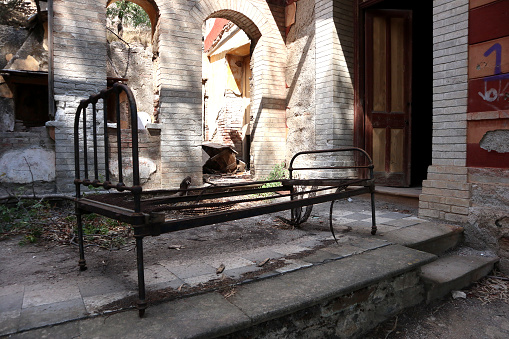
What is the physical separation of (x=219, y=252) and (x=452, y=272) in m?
2.21

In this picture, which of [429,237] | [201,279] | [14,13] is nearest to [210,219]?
[201,279]

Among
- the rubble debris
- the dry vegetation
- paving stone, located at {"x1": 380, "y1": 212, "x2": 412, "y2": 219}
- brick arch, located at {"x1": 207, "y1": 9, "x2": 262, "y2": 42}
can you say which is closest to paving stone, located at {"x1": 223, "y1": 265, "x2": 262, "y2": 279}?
the rubble debris

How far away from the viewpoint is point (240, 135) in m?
13.2

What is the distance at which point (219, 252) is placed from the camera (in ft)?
9.66

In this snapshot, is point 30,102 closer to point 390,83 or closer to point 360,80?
point 360,80

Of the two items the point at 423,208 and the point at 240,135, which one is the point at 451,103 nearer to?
the point at 423,208

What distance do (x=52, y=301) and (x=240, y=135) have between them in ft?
37.5

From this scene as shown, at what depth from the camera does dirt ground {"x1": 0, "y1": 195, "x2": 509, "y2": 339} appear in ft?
8.26

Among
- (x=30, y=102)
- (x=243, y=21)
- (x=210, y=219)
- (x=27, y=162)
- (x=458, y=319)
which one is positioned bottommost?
(x=458, y=319)

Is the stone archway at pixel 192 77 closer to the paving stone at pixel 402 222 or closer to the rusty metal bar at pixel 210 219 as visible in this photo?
the paving stone at pixel 402 222

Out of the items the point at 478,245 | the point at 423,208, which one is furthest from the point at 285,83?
the point at 478,245

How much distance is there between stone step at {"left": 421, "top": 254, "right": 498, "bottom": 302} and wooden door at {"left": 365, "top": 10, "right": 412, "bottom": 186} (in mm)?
2728

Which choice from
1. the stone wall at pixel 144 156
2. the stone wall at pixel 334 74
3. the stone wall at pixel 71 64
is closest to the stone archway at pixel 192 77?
the stone wall at pixel 144 156

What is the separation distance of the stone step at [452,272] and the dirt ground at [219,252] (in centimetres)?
9
